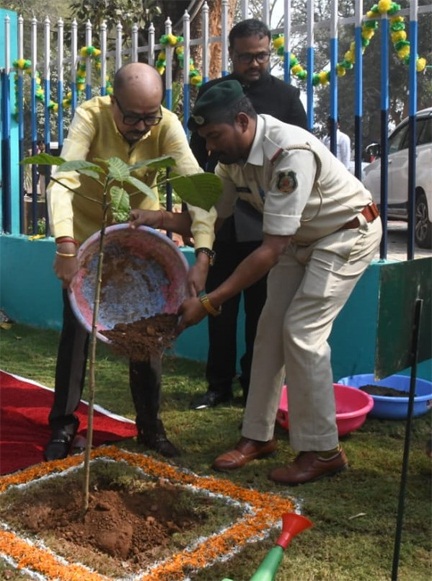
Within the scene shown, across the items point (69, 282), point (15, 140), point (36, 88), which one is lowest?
point (69, 282)

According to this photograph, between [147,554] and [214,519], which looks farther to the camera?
[214,519]

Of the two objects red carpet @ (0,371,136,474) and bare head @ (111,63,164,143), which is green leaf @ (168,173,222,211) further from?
red carpet @ (0,371,136,474)

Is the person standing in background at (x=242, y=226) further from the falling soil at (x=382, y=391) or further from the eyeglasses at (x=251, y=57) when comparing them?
the falling soil at (x=382, y=391)

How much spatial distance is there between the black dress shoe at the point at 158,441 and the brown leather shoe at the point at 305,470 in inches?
19.5

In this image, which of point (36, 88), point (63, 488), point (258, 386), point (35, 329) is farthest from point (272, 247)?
point (36, 88)

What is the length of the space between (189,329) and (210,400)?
1240mm

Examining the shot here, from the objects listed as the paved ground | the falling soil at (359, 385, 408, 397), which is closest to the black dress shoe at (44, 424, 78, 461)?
the falling soil at (359, 385, 408, 397)

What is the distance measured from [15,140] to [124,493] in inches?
191

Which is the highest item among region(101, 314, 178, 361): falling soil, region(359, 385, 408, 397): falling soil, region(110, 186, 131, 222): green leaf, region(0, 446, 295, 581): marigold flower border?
region(110, 186, 131, 222): green leaf

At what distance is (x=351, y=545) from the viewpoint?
2.62 meters

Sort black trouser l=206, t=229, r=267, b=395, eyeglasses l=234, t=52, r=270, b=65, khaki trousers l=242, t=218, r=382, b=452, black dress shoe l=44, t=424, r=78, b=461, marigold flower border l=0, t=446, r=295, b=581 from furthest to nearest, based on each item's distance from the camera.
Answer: black trouser l=206, t=229, r=267, b=395, eyeglasses l=234, t=52, r=270, b=65, black dress shoe l=44, t=424, r=78, b=461, khaki trousers l=242, t=218, r=382, b=452, marigold flower border l=0, t=446, r=295, b=581

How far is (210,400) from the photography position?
4.27 metres

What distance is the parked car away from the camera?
7484 mm

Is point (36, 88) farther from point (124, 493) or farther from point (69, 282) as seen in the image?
point (124, 493)
